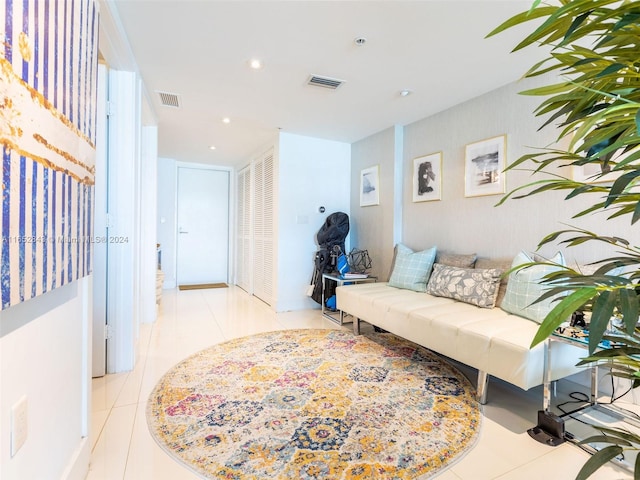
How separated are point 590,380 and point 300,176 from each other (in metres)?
3.45

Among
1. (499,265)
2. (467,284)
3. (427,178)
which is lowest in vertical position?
(467,284)

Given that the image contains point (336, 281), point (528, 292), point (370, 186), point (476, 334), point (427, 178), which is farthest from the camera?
point (370, 186)

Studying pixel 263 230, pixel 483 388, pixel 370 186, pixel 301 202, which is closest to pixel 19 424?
pixel 483 388

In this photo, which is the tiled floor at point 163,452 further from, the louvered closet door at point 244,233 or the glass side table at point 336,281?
the louvered closet door at point 244,233

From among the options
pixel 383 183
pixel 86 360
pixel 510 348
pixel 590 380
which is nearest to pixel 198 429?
pixel 86 360

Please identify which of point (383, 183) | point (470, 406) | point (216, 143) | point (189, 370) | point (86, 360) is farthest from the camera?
point (216, 143)

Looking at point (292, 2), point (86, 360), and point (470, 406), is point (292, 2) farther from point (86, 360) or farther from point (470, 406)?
point (470, 406)

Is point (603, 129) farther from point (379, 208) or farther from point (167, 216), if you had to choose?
point (167, 216)

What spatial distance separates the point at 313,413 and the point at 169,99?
120 inches

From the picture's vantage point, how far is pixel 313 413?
1884mm

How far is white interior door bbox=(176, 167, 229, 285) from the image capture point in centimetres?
600

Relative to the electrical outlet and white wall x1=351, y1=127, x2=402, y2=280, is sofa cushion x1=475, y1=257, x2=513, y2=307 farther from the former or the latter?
the electrical outlet

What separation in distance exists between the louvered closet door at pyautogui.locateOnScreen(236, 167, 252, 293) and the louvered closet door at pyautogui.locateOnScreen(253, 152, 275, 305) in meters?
0.33

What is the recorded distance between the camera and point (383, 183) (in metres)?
3.95
